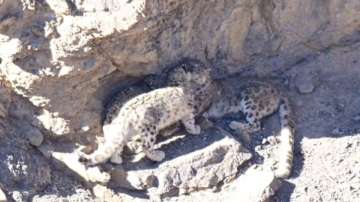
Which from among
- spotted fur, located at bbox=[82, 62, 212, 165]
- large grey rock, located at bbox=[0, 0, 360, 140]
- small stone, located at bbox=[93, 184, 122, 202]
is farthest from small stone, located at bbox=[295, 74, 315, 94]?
small stone, located at bbox=[93, 184, 122, 202]

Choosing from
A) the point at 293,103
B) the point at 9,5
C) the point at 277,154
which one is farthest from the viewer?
the point at 293,103

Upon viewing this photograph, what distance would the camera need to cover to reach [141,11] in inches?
312

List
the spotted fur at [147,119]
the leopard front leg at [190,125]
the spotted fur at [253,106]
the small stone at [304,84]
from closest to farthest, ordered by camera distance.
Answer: the spotted fur at [147,119] → the leopard front leg at [190,125] → the spotted fur at [253,106] → the small stone at [304,84]

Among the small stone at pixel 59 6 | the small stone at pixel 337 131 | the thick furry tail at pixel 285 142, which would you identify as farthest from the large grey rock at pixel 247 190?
Answer: the small stone at pixel 59 6

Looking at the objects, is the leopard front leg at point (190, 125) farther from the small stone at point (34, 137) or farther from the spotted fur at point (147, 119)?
the small stone at point (34, 137)

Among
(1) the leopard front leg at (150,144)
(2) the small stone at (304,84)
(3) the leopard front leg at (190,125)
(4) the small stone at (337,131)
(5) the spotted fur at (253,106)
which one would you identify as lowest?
(1) the leopard front leg at (150,144)

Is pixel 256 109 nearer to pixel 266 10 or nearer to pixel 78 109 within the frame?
pixel 266 10

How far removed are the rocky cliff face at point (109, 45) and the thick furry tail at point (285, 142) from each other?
49 cm

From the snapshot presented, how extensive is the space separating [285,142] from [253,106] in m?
0.53

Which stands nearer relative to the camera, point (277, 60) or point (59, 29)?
point (59, 29)

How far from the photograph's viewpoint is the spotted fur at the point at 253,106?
8.95 metres

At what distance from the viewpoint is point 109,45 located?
811cm

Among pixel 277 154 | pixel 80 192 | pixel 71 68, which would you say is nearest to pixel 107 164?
pixel 80 192

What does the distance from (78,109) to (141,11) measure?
1.08m
